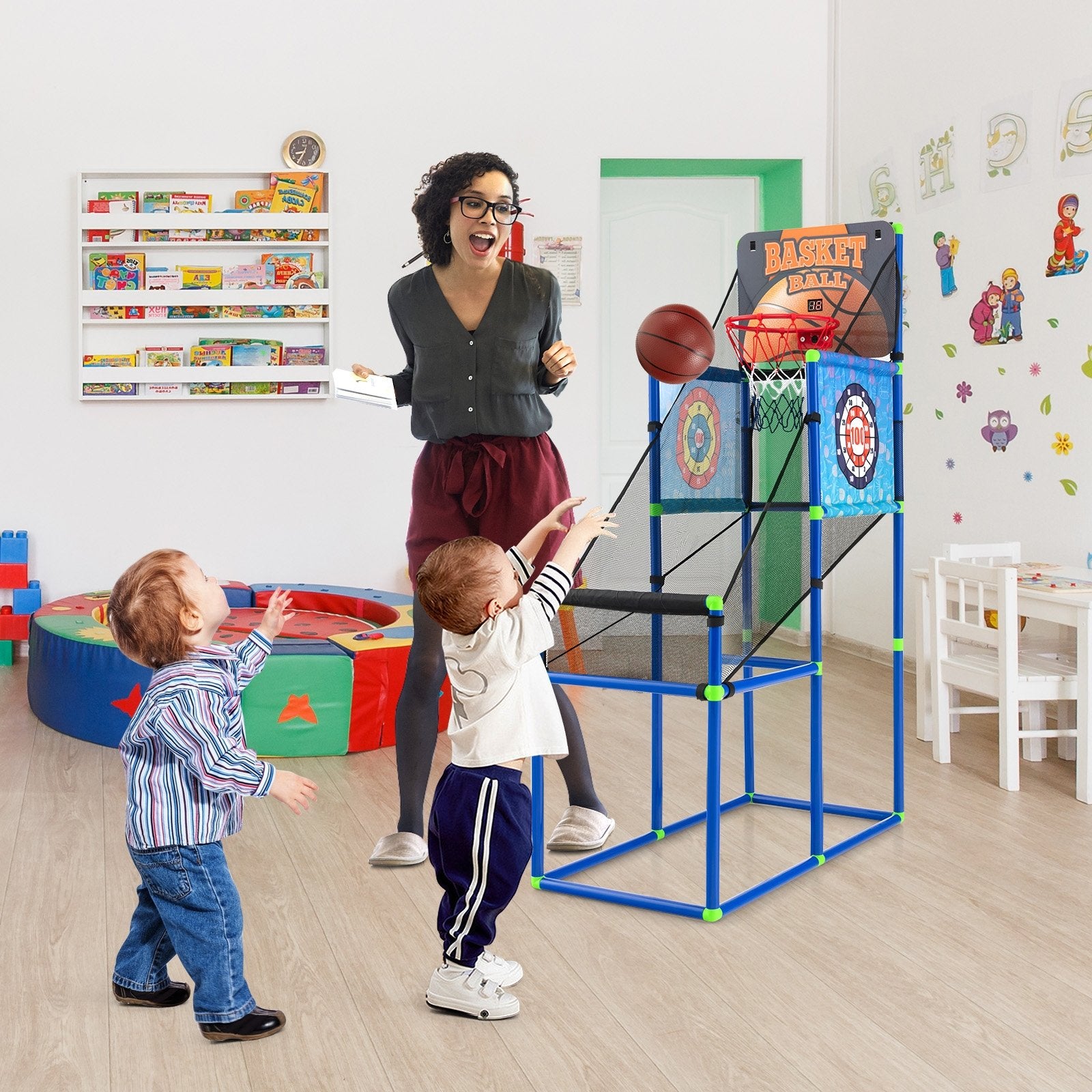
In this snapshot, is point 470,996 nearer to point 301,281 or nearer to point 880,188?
point 301,281

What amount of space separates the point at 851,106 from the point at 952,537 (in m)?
1.90

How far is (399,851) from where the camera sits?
2453 millimetres

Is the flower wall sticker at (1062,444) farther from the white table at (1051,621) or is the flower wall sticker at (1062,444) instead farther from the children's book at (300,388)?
Result: the children's book at (300,388)

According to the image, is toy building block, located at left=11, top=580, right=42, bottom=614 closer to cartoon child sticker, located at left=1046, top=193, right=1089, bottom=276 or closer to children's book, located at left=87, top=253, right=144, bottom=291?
children's book, located at left=87, top=253, right=144, bottom=291

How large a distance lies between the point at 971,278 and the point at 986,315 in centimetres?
16

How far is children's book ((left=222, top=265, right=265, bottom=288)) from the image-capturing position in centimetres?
494

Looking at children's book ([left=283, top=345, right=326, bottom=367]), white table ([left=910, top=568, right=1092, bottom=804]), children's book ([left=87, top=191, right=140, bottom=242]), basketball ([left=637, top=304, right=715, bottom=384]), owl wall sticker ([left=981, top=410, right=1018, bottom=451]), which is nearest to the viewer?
basketball ([left=637, top=304, right=715, bottom=384])

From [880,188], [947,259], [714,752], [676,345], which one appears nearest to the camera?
[714,752]

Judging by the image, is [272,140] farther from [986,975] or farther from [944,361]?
[986,975]

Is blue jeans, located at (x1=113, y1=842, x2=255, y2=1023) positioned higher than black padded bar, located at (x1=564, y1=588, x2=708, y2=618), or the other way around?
black padded bar, located at (x1=564, y1=588, x2=708, y2=618)

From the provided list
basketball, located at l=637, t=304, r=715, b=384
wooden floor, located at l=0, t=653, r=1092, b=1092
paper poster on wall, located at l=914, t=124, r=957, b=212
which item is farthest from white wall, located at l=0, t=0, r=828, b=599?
basketball, located at l=637, t=304, r=715, b=384

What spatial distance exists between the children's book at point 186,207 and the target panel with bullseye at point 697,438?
3.02m

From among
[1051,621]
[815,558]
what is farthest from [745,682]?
[1051,621]

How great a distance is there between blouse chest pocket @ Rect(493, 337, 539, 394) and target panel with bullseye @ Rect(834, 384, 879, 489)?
64 centimetres
